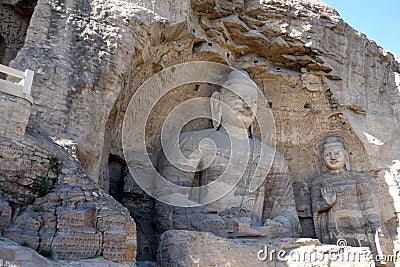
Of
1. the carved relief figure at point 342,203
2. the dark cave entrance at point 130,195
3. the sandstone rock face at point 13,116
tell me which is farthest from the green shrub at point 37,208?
the carved relief figure at point 342,203

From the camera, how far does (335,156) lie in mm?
8719

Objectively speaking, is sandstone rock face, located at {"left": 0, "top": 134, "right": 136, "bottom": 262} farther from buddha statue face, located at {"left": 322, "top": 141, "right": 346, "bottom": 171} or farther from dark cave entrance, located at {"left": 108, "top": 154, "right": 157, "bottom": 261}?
buddha statue face, located at {"left": 322, "top": 141, "right": 346, "bottom": 171}

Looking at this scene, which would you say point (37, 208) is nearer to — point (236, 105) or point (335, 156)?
point (236, 105)

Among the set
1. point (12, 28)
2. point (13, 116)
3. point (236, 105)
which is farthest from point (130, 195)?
point (12, 28)

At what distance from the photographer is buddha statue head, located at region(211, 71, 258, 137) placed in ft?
27.8

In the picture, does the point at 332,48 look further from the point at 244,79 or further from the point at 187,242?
the point at 187,242

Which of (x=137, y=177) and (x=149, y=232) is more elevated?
(x=137, y=177)

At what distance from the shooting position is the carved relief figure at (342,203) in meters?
8.19

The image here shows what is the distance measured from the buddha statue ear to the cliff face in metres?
0.40

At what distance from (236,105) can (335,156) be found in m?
2.01

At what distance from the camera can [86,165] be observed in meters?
6.22

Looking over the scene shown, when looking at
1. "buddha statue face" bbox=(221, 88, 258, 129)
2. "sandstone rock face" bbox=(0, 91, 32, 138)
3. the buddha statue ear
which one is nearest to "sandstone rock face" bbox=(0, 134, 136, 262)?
"sandstone rock face" bbox=(0, 91, 32, 138)

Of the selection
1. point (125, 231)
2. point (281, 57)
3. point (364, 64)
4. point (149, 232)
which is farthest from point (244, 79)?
point (125, 231)

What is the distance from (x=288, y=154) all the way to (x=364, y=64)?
226 cm
